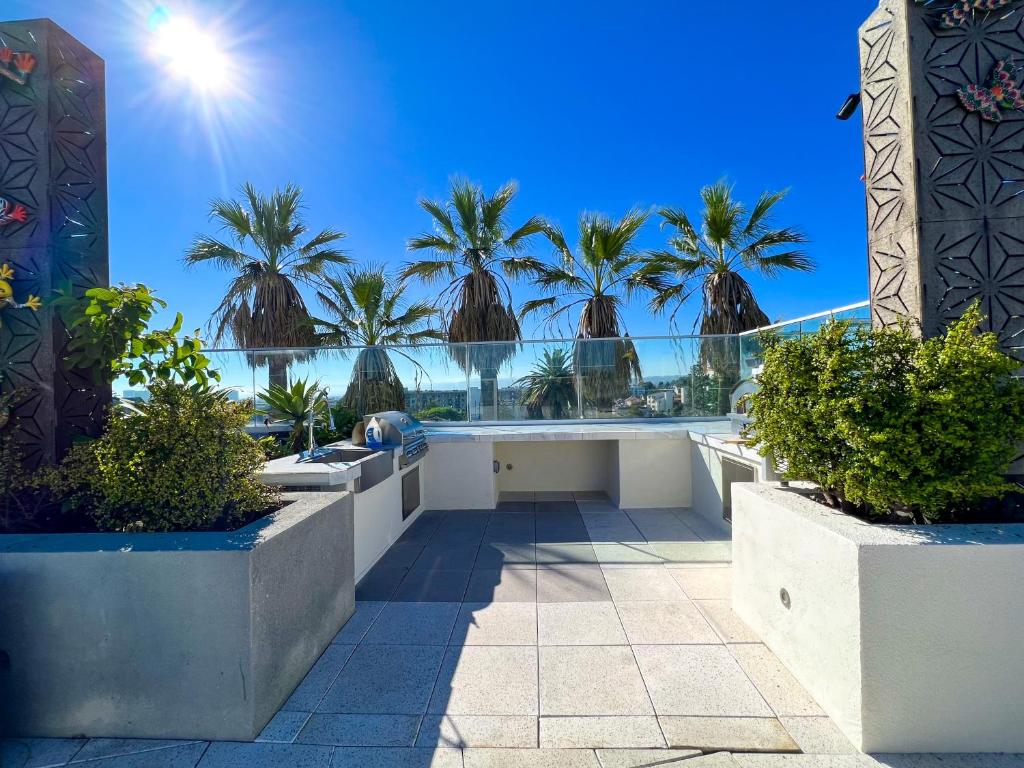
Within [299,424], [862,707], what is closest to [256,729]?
[862,707]

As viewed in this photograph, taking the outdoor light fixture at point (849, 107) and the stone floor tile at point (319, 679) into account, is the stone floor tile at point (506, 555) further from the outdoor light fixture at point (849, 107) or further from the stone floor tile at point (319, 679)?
the outdoor light fixture at point (849, 107)

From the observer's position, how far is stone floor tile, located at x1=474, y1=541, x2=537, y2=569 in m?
3.67

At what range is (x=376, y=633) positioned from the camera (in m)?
2.60

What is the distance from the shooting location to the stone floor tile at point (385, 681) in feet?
6.37

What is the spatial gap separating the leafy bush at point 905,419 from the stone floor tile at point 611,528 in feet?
7.54

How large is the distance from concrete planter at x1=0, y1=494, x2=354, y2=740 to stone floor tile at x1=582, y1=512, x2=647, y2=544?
125 inches

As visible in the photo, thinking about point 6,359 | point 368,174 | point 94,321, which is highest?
point 368,174

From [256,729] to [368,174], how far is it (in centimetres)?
842

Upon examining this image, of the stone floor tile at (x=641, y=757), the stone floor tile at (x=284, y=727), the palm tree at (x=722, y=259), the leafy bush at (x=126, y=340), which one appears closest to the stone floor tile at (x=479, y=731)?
the stone floor tile at (x=641, y=757)

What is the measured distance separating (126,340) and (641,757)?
10.3ft

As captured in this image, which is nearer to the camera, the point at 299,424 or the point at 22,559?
the point at 22,559

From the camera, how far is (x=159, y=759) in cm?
167

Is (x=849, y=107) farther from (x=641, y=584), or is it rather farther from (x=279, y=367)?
(x=279, y=367)

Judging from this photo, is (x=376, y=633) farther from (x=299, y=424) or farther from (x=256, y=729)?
(x=299, y=424)
